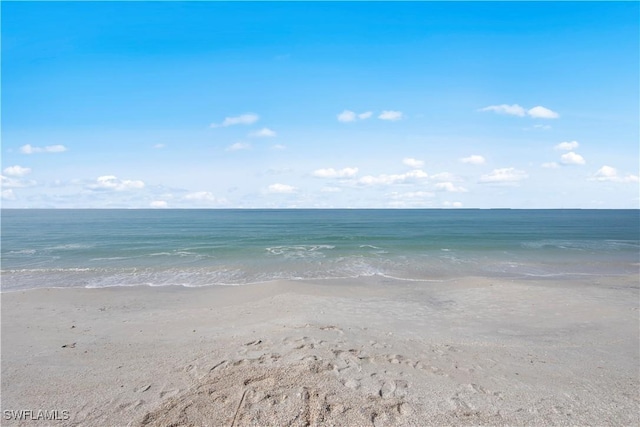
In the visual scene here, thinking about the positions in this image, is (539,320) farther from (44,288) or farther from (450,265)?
(44,288)

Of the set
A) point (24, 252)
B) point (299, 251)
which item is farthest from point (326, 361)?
point (24, 252)

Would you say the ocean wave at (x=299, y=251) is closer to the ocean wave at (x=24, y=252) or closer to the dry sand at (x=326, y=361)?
the dry sand at (x=326, y=361)

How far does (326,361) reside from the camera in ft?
22.7

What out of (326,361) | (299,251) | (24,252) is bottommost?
(24,252)

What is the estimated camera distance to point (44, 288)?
16.4 m

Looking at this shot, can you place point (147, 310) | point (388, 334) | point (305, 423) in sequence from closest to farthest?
1. point (305, 423)
2. point (388, 334)
3. point (147, 310)

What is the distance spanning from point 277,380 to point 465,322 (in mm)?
7335

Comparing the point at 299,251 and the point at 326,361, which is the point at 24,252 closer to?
the point at 299,251

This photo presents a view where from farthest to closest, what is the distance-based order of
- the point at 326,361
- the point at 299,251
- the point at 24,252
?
the point at 299,251 → the point at 24,252 → the point at 326,361

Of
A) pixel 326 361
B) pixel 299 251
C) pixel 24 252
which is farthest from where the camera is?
pixel 299 251

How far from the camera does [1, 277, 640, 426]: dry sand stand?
536 centimetres

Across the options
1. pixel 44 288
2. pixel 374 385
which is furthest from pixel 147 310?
pixel 374 385

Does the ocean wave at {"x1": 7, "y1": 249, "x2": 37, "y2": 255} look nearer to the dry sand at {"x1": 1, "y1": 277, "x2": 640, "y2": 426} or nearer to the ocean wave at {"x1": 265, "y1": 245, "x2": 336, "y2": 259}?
the dry sand at {"x1": 1, "y1": 277, "x2": 640, "y2": 426}

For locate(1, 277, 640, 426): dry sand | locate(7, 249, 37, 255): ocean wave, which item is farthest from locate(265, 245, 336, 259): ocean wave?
locate(7, 249, 37, 255): ocean wave
